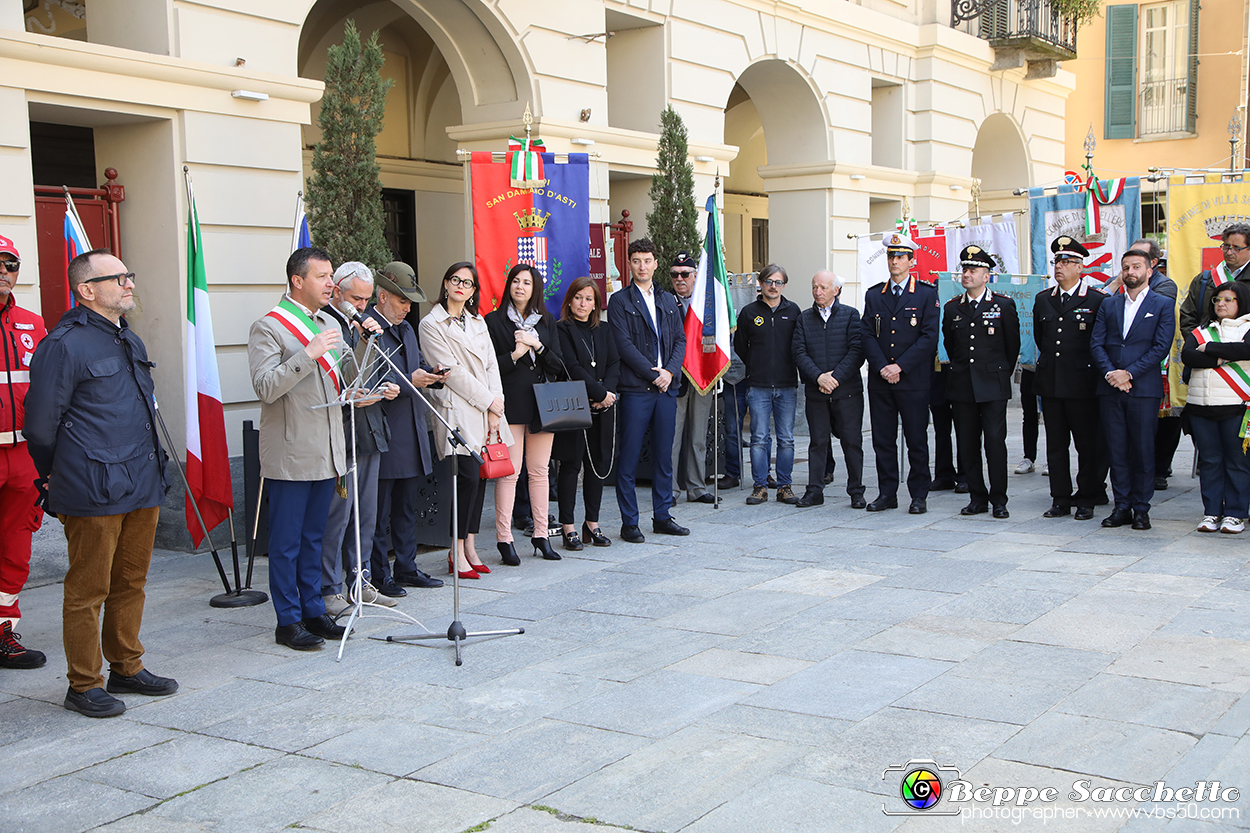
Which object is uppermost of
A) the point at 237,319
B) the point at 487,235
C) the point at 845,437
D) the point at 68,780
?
the point at 487,235

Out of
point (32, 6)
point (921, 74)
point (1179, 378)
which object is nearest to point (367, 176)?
point (32, 6)

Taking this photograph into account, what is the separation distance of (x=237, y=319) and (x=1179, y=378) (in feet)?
23.0

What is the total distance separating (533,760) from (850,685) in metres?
1.46

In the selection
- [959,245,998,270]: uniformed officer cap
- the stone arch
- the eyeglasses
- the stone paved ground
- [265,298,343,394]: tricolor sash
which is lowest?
the stone paved ground

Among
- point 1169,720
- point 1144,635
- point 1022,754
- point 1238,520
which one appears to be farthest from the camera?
point 1238,520

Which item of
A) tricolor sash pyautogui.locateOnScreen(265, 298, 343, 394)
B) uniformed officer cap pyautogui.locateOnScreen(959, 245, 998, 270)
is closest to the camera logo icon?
tricolor sash pyautogui.locateOnScreen(265, 298, 343, 394)

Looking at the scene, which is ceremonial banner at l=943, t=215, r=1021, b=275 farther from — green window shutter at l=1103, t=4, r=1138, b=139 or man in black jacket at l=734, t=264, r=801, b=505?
green window shutter at l=1103, t=4, r=1138, b=139

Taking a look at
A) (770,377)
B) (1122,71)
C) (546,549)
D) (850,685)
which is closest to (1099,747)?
(850,685)

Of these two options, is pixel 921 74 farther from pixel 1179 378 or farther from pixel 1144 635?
pixel 1144 635

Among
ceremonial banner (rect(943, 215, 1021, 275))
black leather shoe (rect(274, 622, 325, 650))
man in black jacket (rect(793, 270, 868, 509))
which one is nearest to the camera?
black leather shoe (rect(274, 622, 325, 650))

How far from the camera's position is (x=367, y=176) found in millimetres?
7746

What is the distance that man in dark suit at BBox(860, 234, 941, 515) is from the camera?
887 cm

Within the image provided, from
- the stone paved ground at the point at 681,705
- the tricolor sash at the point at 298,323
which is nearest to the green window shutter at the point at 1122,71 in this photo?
the stone paved ground at the point at 681,705

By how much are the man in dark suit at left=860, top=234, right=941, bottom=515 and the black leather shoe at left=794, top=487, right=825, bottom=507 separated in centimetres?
44
